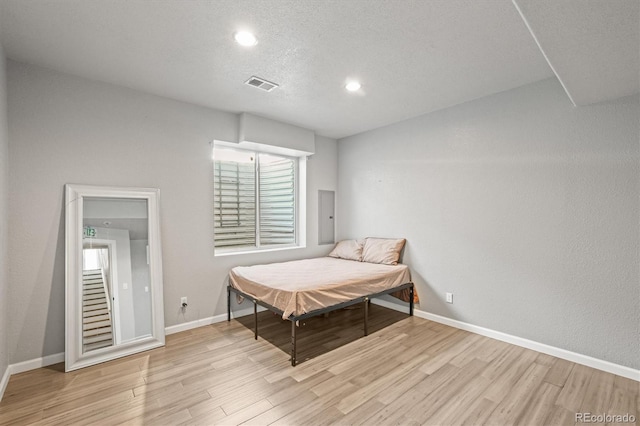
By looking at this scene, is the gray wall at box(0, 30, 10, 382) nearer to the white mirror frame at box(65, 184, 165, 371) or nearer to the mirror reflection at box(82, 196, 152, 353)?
the white mirror frame at box(65, 184, 165, 371)

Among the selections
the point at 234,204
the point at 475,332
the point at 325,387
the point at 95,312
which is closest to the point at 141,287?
the point at 95,312

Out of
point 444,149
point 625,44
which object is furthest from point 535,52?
point 444,149

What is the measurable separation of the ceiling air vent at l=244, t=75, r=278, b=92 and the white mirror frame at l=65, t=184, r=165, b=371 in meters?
1.58

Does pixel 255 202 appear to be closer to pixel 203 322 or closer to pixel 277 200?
pixel 277 200

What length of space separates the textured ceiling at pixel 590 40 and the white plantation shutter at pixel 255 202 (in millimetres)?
3356

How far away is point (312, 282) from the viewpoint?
294cm

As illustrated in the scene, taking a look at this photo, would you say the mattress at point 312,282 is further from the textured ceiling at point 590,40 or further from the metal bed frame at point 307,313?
the textured ceiling at point 590,40

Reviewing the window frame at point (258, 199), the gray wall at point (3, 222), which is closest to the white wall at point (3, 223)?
the gray wall at point (3, 222)

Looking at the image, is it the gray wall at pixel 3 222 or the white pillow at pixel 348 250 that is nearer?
the gray wall at pixel 3 222

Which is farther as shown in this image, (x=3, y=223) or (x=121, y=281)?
(x=121, y=281)

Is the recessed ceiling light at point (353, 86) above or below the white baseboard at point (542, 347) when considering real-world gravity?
above

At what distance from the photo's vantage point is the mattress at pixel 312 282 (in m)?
2.70

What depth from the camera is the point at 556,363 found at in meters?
2.56

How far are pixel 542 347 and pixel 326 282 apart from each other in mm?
2170
